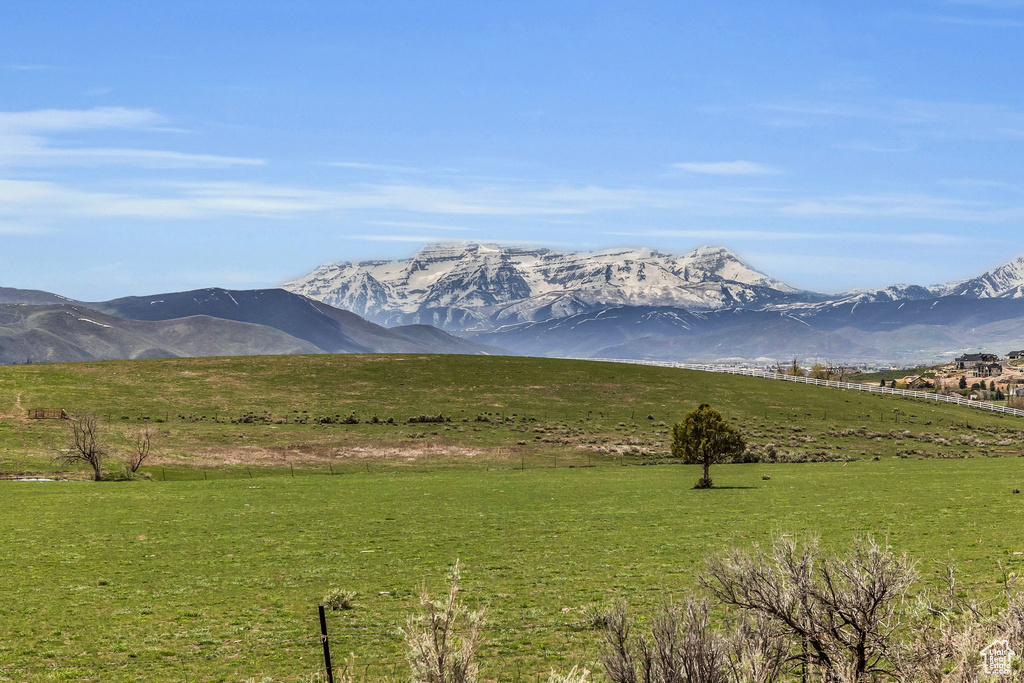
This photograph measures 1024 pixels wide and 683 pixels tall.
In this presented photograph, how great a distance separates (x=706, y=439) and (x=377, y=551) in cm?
2877

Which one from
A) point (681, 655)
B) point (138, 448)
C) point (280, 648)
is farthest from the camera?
point (138, 448)

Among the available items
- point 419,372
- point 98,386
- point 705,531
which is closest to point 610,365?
point 419,372

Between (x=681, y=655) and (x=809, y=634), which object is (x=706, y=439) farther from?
(x=681, y=655)

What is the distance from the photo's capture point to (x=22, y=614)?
24172 millimetres

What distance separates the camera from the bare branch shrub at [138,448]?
65606 millimetres

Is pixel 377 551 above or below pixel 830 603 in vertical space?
below

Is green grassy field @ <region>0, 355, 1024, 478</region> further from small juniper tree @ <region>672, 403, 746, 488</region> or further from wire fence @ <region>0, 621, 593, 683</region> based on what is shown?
wire fence @ <region>0, 621, 593, 683</region>

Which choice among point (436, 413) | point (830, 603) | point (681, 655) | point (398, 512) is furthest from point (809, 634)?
point (436, 413)

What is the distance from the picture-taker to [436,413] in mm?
99125

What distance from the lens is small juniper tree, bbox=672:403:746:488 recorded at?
184 ft

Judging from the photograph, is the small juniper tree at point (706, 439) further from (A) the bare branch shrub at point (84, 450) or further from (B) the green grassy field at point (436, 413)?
(A) the bare branch shrub at point (84, 450)

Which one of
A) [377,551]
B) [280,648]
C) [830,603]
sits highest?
[830,603]

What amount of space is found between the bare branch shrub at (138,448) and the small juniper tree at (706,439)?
39.6 metres

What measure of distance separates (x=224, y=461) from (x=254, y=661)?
54.3 m
